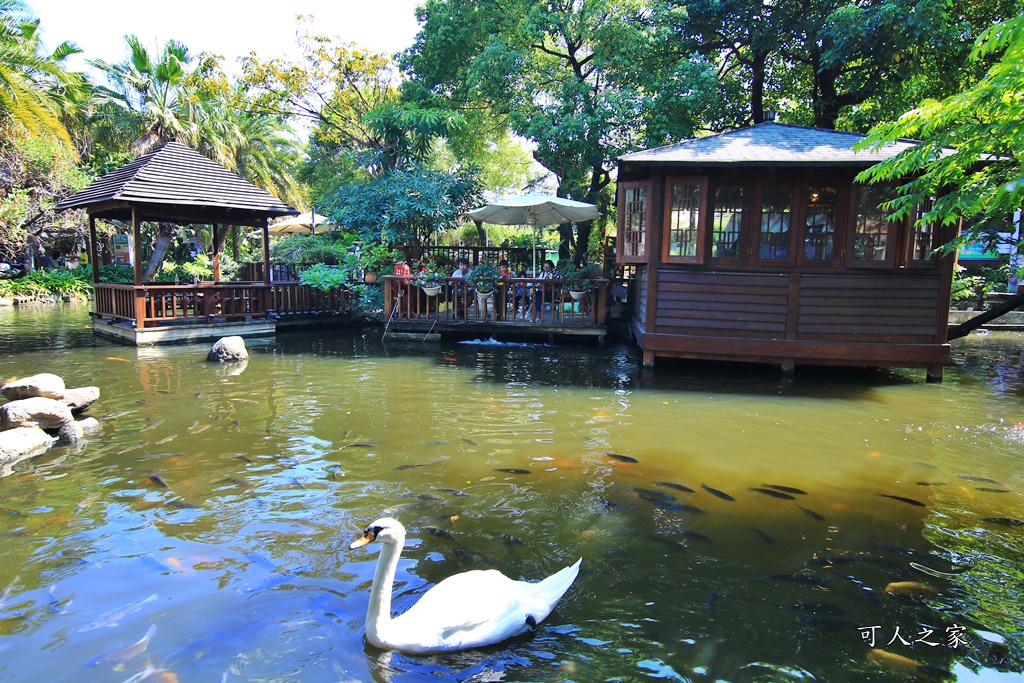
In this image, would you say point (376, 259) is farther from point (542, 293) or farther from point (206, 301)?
point (542, 293)

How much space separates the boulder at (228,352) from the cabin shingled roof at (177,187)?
12.8 feet

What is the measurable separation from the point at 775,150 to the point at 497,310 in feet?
21.4

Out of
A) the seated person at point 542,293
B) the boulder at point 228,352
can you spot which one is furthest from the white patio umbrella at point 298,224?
the boulder at point 228,352

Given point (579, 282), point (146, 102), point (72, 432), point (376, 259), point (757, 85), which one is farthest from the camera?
point (146, 102)

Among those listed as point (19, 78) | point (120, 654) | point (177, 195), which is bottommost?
point (120, 654)

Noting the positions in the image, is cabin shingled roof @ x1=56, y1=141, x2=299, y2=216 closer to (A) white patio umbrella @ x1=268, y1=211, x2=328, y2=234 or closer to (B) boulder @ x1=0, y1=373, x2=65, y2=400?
(A) white patio umbrella @ x1=268, y1=211, x2=328, y2=234

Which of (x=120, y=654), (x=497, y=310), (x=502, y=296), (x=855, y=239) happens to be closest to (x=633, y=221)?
(x=855, y=239)

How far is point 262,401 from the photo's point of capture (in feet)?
27.5

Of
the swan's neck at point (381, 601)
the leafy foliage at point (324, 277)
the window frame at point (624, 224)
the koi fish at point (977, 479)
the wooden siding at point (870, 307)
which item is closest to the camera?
the swan's neck at point (381, 601)

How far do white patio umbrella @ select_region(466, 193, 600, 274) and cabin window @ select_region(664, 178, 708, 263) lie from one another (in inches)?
143

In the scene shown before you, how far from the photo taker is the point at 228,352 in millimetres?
11461

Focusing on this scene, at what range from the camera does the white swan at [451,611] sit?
3.18 metres

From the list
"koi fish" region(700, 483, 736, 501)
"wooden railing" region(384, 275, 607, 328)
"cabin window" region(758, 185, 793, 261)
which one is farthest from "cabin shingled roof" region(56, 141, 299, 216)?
"koi fish" region(700, 483, 736, 501)

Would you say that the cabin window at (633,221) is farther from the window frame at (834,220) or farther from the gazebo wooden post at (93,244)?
the gazebo wooden post at (93,244)
